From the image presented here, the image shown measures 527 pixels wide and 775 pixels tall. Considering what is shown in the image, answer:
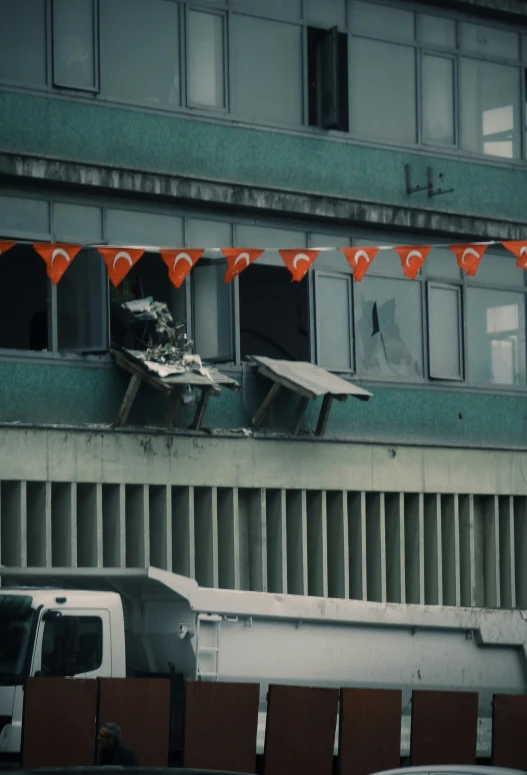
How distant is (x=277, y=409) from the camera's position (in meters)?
20.9

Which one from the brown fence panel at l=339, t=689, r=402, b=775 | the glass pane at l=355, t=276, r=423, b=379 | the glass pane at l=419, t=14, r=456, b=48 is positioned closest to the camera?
the brown fence panel at l=339, t=689, r=402, b=775

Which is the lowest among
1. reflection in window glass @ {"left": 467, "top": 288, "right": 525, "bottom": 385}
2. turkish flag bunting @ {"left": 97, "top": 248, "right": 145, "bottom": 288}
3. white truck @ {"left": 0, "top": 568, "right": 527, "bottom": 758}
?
white truck @ {"left": 0, "top": 568, "right": 527, "bottom": 758}

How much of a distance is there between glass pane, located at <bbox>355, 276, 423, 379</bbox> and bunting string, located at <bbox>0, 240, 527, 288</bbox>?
2725 millimetres

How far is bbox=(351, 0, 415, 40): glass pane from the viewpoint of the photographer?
872 inches

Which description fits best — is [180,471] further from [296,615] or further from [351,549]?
[296,615]

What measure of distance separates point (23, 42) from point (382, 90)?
18.1ft

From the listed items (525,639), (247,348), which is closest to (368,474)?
(247,348)

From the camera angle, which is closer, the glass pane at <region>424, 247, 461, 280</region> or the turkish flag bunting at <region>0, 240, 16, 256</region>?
the turkish flag bunting at <region>0, 240, 16, 256</region>

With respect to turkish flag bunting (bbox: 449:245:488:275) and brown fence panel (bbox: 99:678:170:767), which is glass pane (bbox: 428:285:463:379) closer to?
turkish flag bunting (bbox: 449:245:488:275)

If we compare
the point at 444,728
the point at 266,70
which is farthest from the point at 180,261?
the point at 444,728

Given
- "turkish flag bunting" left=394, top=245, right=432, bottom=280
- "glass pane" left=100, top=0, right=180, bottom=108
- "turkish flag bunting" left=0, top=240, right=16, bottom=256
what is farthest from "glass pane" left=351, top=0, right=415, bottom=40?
"turkish flag bunting" left=0, top=240, right=16, bottom=256

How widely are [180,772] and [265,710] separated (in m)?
8.10

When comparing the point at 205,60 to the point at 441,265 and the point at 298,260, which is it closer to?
the point at 298,260

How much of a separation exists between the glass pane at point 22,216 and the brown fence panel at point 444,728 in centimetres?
752
